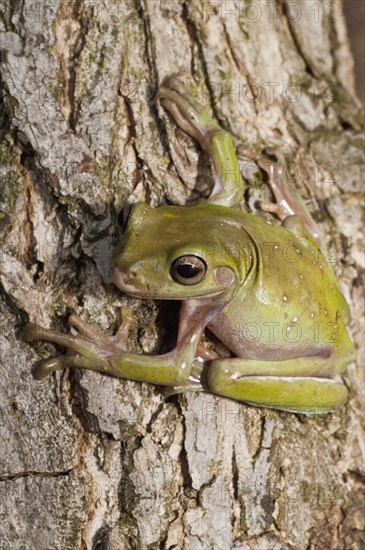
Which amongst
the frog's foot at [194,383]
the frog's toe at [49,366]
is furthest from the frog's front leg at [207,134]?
the frog's toe at [49,366]

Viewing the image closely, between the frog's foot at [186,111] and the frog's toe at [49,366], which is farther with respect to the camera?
the frog's foot at [186,111]

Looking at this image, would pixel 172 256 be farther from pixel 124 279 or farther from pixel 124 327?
pixel 124 327

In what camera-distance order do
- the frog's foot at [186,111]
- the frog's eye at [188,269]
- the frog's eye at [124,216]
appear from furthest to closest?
the frog's foot at [186,111], the frog's eye at [124,216], the frog's eye at [188,269]

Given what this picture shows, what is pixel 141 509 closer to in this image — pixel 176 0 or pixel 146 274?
pixel 146 274

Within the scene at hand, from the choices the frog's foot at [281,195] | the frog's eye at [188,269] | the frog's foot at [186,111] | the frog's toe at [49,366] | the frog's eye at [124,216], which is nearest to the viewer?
the frog's eye at [188,269]

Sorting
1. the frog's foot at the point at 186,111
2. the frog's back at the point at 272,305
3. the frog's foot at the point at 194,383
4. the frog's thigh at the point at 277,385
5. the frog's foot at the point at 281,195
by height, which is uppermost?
the frog's foot at the point at 186,111

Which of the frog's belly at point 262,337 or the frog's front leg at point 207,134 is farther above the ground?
the frog's front leg at point 207,134

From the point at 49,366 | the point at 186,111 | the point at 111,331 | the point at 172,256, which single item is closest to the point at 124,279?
the point at 172,256

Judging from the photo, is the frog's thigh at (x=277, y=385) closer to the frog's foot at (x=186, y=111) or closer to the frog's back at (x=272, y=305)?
the frog's back at (x=272, y=305)

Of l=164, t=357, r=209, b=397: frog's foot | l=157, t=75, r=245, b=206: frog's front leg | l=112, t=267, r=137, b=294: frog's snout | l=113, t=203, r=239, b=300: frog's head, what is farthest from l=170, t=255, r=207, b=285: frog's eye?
A: l=157, t=75, r=245, b=206: frog's front leg
